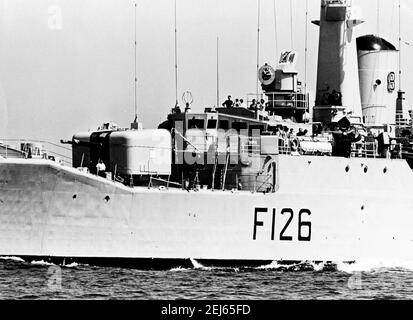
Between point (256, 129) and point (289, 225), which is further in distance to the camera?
point (256, 129)

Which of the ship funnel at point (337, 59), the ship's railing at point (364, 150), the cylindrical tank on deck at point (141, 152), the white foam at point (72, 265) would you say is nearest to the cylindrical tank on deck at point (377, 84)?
the ship funnel at point (337, 59)

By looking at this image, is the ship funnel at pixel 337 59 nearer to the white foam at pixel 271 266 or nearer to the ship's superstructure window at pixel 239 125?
the ship's superstructure window at pixel 239 125

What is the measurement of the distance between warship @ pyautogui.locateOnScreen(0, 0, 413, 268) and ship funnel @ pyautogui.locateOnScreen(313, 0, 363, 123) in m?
0.05

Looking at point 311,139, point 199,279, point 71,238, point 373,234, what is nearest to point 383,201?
point 373,234

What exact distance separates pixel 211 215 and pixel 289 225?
2.77 meters

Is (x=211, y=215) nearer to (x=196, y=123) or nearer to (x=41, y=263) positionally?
(x=196, y=123)

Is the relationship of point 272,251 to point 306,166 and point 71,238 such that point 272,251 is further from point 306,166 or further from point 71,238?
point 71,238

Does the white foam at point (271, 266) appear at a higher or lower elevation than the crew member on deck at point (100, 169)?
lower

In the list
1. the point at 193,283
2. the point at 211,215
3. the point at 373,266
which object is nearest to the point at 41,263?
the point at 193,283

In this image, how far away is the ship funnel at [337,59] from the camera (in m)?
34.5

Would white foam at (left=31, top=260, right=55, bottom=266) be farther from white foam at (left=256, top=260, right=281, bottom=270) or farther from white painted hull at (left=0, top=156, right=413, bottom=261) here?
white foam at (left=256, top=260, right=281, bottom=270)

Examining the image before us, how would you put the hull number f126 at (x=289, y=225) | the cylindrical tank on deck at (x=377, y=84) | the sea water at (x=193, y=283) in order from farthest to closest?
1. the cylindrical tank on deck at (x=377, y=84)
2. the hull number f126 at (x=289, y=225)
3. the sea water at (x=193, y=283)

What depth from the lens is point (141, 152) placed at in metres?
27.5

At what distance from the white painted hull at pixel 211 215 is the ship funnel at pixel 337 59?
3.87 m
